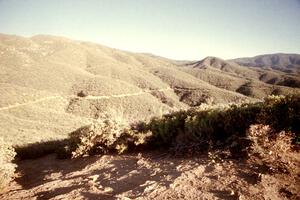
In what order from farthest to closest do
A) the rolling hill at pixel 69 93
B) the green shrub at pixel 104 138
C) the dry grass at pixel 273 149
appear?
the rolling hill at pixel 69 93 < the green shrub at pixel 104 138 < the dry grass at pixel 273 149

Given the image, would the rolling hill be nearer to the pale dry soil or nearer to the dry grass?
the pale dry soil

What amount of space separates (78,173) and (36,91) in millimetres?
36395

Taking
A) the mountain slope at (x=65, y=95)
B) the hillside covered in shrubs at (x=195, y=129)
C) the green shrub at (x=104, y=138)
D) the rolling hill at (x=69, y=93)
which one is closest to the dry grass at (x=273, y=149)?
the hillside covered in shrubs at (x=195, y=129)

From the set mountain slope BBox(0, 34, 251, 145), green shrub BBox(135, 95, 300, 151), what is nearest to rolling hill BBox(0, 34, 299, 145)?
mountain slope BBox(0, 34, 251, 145)

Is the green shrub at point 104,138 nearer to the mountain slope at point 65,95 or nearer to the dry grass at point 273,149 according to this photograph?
the dry grass at point 273,149

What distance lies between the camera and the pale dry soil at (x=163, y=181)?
452 cm

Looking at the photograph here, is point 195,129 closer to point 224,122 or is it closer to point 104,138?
point 224,122

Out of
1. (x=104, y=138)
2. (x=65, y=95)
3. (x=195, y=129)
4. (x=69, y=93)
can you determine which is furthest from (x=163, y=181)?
(x=69, y=93)

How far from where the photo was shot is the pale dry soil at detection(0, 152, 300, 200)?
4516mm

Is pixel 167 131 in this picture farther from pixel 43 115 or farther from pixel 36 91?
pixel 36 91

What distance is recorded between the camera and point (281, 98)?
6879mm

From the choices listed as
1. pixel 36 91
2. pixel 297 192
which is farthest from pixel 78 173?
pixel 36 91

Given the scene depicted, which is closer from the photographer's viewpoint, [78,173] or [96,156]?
[78,173]

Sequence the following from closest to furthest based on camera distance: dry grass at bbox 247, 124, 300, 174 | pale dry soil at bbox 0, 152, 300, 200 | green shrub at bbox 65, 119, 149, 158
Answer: pale dry soil at bbox 0, 152, 300, 200, dry grass at bbox 247, 124, 300, 174, green shrub at bbox 65, 119, 149, 158
